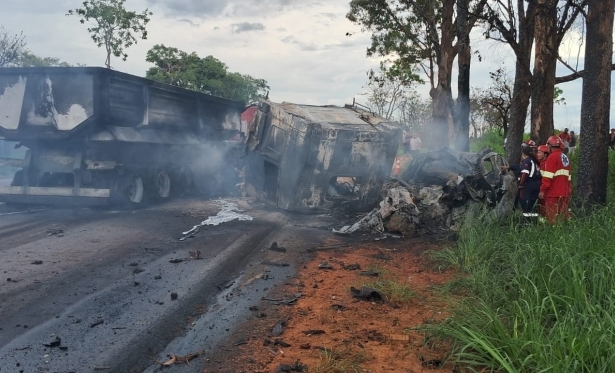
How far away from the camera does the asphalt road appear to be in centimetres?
420

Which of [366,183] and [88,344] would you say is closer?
[88,344]

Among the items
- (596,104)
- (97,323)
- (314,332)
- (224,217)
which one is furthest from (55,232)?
(596,104)

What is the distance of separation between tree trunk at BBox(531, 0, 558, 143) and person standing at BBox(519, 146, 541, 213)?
289 centimetres

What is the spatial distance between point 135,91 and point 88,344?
7.84m

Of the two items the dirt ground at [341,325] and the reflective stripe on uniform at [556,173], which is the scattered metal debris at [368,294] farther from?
the reflective stripe on uniform at [556,173]

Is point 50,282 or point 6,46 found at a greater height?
point 6,46

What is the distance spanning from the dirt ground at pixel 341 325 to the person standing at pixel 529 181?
258 centimetres

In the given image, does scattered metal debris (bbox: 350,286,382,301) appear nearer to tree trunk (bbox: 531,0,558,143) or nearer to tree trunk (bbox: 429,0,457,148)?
tree trunk (bbox: 531,0,558,143)

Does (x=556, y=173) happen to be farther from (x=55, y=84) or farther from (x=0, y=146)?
(x=0, y=146)

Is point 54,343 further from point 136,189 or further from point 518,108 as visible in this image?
point 518,108

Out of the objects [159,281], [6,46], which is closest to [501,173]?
[159,281]

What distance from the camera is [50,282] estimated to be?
229 inches

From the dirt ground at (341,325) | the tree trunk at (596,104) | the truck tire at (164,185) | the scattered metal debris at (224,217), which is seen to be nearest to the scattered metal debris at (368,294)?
the dirt ground at (341,325)

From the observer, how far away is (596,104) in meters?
8.24
